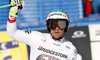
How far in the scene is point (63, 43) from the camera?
4.68 meters

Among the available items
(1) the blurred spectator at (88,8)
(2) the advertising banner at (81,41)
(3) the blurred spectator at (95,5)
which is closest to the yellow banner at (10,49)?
(2) the advertising banner at (81,41)

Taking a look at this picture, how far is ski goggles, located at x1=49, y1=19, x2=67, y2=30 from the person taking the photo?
4438mm

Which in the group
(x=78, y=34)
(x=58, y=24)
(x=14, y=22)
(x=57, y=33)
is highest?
(x=14, y=22)

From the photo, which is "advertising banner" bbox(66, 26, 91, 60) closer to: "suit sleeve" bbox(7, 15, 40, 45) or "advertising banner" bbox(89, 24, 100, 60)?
"advertising banner" bbox(89, 24, 100, 60)

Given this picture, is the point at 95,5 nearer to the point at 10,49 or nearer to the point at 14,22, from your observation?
the point at 10,49

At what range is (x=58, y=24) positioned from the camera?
4449 mm

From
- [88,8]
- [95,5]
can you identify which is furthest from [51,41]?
[95,5]

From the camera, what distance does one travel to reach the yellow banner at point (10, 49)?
6.27 metres

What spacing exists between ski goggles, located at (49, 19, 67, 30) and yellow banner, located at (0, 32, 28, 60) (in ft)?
7.13

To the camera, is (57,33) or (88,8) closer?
(57,33)

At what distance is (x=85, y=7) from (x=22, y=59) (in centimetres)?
360

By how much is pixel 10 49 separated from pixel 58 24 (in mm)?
2315

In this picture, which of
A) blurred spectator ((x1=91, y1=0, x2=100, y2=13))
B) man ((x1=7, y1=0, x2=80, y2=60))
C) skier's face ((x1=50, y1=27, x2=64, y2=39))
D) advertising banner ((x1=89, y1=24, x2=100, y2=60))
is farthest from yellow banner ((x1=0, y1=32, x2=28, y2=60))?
blurred spectator ((x1=91, y1=0, x2=100, y2=13))

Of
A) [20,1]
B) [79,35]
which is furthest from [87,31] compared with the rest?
[20,1]
